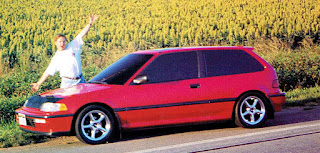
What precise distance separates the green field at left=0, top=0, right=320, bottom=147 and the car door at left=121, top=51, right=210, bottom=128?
17.6 ft

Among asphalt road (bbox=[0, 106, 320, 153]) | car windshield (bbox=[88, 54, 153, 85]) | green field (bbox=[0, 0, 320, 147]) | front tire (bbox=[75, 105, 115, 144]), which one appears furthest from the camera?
green field (bbox=[0, 0, 320, 147])

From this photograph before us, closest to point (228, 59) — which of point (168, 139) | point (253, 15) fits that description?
point (168, 139)

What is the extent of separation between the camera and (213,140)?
771 cm

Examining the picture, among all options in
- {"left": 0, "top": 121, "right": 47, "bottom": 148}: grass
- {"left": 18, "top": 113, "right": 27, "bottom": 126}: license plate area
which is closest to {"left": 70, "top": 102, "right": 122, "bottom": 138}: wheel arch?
{"left": 18, "top": 113, "right": 27, "bottom": 126}: license plate area

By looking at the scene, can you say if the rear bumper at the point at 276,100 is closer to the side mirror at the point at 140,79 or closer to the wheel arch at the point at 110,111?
the side mirror at the point at 140,79

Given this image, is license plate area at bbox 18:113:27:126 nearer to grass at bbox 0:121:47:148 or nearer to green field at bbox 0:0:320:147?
grass at bbox 0:121:47:148

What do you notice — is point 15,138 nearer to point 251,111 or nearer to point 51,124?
point 51,124

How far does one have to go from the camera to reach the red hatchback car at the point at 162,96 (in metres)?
7.64

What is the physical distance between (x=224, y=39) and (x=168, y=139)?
17.5 meters

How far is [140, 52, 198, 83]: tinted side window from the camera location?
27.1ft

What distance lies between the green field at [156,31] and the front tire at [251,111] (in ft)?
14.7

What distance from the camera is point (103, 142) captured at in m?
7.75

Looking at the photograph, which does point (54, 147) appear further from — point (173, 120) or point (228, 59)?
point (228, 59)

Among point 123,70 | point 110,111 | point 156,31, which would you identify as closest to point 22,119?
point 110,111
